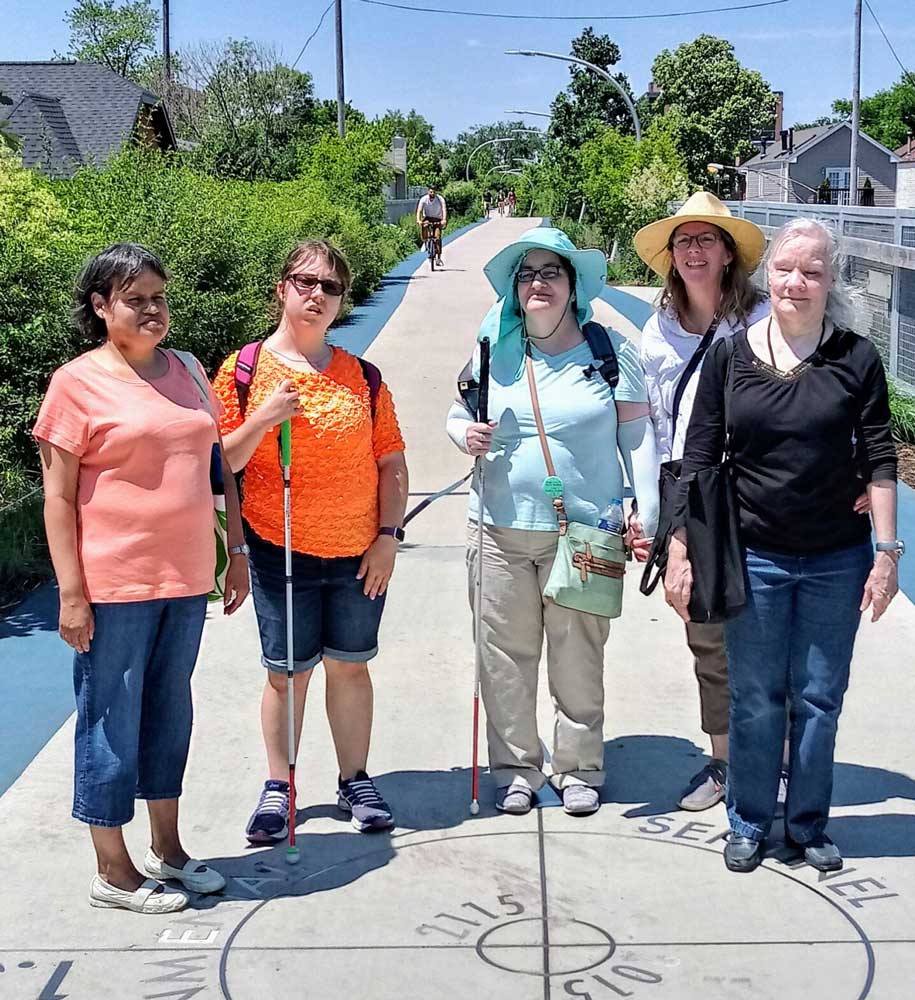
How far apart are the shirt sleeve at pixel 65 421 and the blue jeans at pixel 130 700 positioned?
46 cm

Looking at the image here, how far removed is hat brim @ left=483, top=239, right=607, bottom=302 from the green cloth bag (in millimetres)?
774

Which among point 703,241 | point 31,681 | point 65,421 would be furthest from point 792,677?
point 31,681

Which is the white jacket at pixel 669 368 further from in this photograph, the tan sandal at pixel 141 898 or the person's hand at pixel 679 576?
the tan sandal at pixel 141 898

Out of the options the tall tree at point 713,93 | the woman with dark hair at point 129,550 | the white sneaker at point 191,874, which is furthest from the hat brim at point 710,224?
the tall tree at point 713,93

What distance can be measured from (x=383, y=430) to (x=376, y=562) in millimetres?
428

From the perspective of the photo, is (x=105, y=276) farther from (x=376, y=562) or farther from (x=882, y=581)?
(x=882, y=581)

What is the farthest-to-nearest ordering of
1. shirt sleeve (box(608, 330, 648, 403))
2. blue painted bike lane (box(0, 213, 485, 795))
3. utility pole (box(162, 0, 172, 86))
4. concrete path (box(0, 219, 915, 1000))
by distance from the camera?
utility pole (box(162, 0, 172, 86)) < blue painted bike lane (box(0, 213, 485, 795)) < shirt sleeve (box(608, 330, 648, 403)) < concrete path (box(0, 219, 915, 1000))

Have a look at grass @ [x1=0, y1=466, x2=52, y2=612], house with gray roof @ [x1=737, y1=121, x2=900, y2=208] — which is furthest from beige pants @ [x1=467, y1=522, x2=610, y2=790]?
house with gray roof @ [x1=737, y1=121, x2=900, y2=208]

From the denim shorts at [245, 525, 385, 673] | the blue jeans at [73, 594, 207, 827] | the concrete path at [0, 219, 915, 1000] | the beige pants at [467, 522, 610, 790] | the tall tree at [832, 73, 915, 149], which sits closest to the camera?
the concrete path at [0, 219, 915, 1000]

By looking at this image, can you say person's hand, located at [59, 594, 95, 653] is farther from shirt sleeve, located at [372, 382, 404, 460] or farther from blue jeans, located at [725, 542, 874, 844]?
blue jeans, located at [725, 542, 874, 844]

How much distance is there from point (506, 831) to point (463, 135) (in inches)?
6726

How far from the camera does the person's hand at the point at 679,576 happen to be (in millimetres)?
4207

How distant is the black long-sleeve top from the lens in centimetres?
398

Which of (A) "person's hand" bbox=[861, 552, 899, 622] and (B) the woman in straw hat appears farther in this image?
(B) the woman in straw hat
